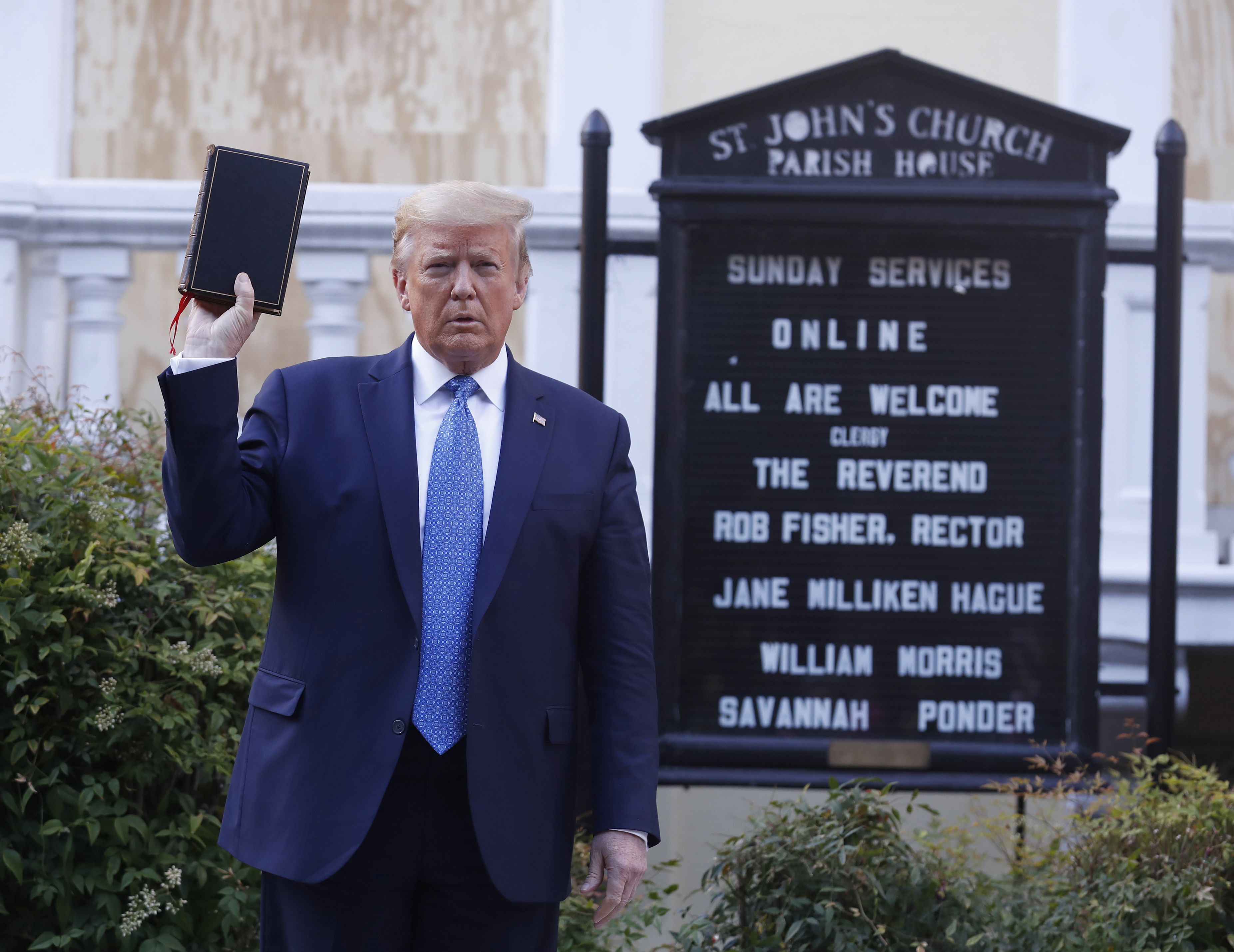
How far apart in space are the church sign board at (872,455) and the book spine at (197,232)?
1663mm

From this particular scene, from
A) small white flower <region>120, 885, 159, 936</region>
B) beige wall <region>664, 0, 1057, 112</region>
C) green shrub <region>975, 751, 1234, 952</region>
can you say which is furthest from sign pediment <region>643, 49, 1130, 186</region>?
small white flower <region>120, 885, 159, 936</region>

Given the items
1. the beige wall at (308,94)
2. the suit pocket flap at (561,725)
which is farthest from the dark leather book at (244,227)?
the beige wall at (308,94)

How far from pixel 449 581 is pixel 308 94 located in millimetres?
2831

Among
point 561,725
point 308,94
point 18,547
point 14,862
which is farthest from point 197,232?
point 308,94

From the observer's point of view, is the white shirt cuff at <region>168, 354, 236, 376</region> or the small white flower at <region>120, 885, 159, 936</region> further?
the small white flower at <region>120, 885, 159, 936</region>

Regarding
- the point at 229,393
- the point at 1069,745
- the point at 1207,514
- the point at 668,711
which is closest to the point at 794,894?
the point at 668,711

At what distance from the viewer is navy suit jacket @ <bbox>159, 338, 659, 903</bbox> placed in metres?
1.85

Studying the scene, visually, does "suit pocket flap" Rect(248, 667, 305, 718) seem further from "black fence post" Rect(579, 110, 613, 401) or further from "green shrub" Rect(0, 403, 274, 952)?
"black fence post" Rect(579, 110, 613, 401)

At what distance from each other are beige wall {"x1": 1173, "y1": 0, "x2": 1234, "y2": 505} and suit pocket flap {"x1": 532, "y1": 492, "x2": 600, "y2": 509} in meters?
2.96

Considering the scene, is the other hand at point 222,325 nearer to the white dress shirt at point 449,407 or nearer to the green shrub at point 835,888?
the white dress shirt at point 449,407

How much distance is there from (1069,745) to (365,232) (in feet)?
8.34

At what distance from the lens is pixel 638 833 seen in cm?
199

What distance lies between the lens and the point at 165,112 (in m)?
4.25

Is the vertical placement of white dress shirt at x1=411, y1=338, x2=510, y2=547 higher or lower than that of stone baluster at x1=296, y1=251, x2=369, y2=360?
lower
